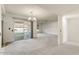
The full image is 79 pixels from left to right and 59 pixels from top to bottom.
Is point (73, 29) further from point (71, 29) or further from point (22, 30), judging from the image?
point (22, 30)

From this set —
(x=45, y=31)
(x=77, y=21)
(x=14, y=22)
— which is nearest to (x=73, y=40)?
(x=77, y=21)

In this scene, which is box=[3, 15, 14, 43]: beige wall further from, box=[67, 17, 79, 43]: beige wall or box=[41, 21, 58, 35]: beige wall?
box=[41, 21, 58, 35]: beige wall

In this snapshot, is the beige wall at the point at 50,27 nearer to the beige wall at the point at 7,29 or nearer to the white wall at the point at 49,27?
the white wall at the point at 49,27

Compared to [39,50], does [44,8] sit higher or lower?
higher

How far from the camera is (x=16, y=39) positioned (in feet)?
19.8

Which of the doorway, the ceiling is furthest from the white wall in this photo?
the ceiling

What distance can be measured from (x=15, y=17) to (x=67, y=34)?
150 inches

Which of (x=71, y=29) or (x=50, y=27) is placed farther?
(x=50, y=27)

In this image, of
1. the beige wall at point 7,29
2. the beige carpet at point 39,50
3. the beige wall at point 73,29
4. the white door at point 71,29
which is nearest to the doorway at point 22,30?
the beige wall at point 7,29

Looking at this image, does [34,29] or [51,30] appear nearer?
[34,29]

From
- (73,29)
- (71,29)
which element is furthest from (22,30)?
(73,29)
